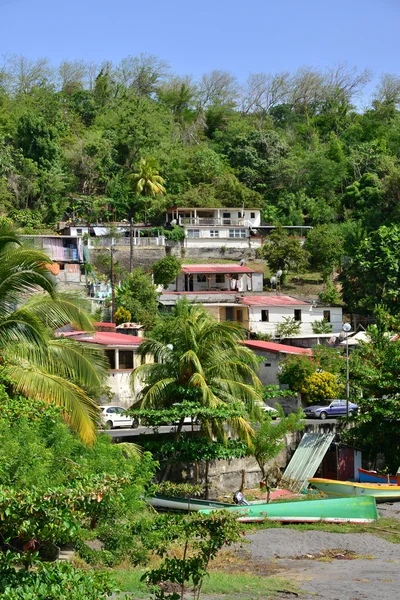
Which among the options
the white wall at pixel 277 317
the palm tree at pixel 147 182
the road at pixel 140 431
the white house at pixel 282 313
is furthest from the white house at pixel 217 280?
the road at pixel 140 431

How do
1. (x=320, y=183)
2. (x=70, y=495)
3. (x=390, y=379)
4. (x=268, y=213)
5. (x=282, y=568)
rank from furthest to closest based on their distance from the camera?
1. (x=320, y=183)
2. (x=268, y=213)
3. (x=390, y=379)
4. (x=282, y=568)
5. (x=70, y=495)

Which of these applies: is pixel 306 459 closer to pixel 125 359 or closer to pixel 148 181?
pixel 125 359

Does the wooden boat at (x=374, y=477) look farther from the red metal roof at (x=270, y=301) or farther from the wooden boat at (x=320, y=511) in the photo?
the red metal roof at (x=270, y=301)

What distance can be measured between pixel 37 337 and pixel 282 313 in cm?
3668

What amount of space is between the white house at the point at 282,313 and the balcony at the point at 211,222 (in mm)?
15465

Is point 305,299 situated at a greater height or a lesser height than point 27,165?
lesser

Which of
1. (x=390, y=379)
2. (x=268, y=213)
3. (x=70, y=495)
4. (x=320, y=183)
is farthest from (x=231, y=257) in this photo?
(x=70, y=495)

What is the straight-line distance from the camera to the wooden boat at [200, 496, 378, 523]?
87.4 ft

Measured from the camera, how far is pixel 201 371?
28.3 m

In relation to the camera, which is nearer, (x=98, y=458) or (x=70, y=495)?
(x=70, y=495)

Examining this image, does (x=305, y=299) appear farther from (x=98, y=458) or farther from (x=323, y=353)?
(x=98, y=458)

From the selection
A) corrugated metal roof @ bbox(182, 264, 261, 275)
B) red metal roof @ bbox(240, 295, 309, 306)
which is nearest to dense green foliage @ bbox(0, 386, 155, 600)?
red metal roof @ bbox(240, 295, 309, 306)

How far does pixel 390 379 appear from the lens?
32.6m

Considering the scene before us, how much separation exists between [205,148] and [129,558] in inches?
2699
